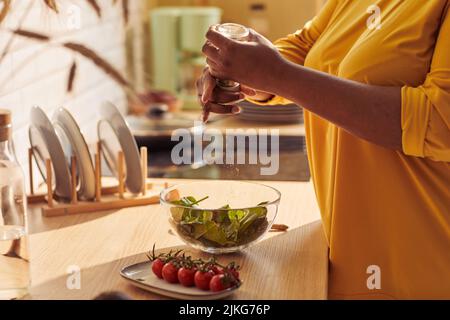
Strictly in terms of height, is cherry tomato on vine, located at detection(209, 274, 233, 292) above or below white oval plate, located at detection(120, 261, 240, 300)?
above

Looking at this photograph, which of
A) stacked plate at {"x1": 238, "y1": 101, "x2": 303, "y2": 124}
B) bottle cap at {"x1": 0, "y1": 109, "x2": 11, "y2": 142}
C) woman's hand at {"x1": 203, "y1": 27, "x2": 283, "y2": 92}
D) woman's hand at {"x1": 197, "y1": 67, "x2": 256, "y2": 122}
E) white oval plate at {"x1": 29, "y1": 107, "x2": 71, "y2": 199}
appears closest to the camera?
bottle cap at {"x1": 0, "y1": 109, "x2": 11, "y2": 142}

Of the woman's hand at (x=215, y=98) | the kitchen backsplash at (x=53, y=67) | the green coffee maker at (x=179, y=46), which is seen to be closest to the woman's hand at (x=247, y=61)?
the woman's hand at (x=215, y=98)

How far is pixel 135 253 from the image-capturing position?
1287 millimetres

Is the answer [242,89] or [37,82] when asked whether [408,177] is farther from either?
[37,82]

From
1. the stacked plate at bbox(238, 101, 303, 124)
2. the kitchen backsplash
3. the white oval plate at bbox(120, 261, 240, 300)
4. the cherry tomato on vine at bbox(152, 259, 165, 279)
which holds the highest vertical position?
the kitchen backsplash

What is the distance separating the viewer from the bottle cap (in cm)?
104

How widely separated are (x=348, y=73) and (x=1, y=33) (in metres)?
0.81

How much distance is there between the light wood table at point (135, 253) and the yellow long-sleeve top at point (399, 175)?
83mm

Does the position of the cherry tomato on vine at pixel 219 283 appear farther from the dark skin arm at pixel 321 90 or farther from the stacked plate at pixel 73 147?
the stacked plate at pixel 73 147

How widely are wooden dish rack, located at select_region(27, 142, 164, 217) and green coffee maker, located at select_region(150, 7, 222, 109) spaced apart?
1.97m

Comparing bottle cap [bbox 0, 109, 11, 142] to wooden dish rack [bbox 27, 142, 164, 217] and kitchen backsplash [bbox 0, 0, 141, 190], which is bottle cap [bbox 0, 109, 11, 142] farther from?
kitchen backsplash [bbox 0, 0, 141, 190]

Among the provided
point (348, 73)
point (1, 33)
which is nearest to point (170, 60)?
point (1, 33)

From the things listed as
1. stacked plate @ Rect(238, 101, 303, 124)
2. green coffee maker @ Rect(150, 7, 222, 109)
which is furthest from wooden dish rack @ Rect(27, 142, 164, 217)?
green coffee maker @ Rect(150, 7, 222, 109)

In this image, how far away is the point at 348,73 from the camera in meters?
1.20
